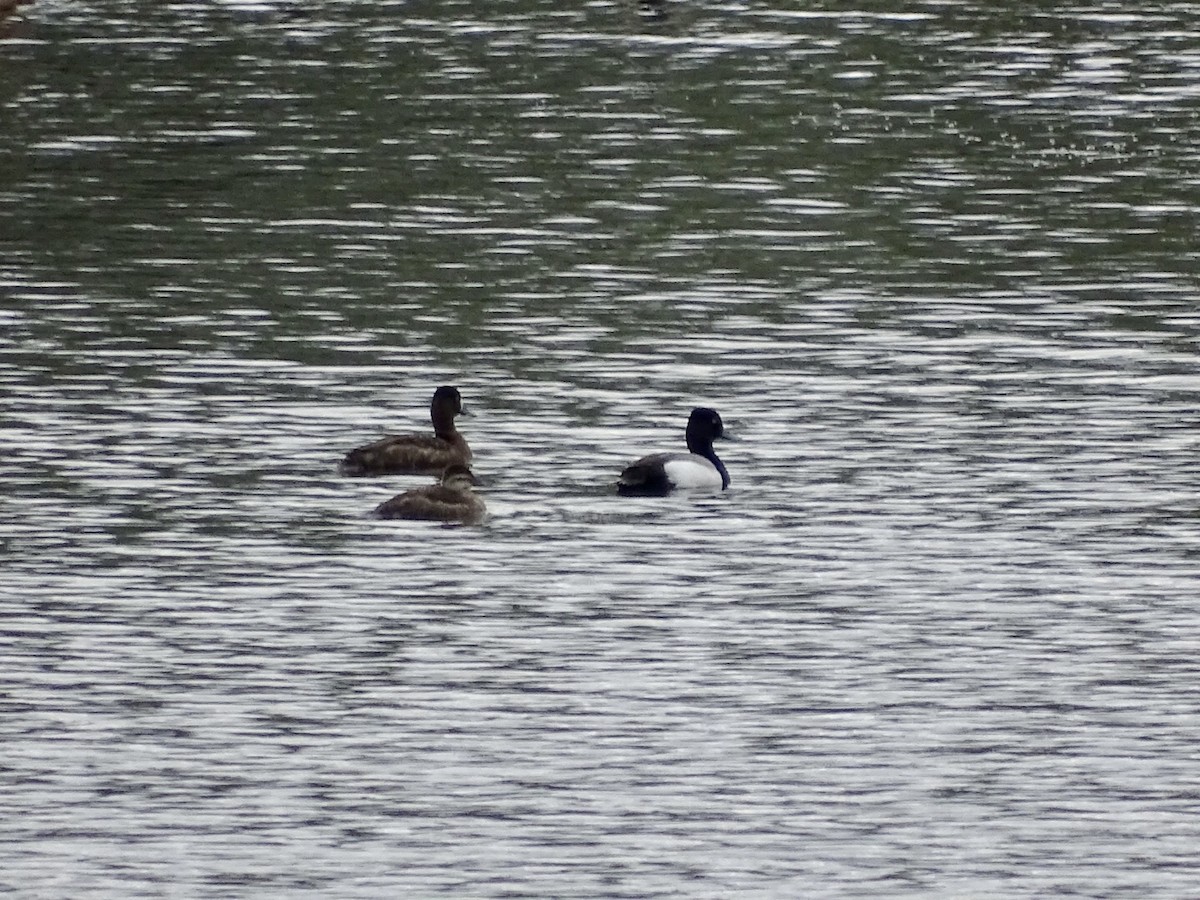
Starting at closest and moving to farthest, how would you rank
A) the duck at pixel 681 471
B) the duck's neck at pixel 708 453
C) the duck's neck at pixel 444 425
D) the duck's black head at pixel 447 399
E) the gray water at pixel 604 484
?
the gray water at pixel 604 484
the duck at pixel 681 471
the duck's neck at pixel 708 453
the duck's neck at pixel 444 425
the duck's black head at pixel 447 399

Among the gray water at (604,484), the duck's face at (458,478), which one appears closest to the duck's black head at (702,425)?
the gray water at (604,484)

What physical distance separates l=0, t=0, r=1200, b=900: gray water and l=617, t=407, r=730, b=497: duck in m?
0.24

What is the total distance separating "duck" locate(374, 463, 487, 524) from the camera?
76.3ft

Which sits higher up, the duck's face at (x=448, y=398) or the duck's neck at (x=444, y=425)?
the duck's face at (x=448, y=398)

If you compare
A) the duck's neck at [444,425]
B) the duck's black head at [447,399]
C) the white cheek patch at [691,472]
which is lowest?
the white cheek patch at [691,472]

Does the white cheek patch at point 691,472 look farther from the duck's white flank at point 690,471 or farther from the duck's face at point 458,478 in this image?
the duck's face at point 458,478

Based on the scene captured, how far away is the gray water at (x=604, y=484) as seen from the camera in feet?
54.5

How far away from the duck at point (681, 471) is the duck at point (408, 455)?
1514 mm

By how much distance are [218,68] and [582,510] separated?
87.1 feet

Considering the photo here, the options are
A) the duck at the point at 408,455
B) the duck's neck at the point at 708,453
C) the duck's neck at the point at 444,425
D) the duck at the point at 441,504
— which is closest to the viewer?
the duck at the point at 441,504

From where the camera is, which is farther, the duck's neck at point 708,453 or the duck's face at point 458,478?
the duck's neck at point 708,453

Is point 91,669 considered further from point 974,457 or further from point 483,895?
point 974,457

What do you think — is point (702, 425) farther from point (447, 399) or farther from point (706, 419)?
point (447, 399)

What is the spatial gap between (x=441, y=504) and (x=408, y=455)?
182 cm
